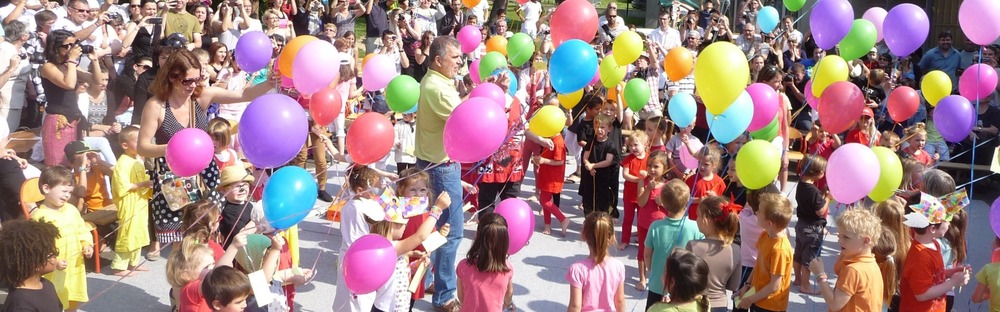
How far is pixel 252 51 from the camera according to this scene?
714cm

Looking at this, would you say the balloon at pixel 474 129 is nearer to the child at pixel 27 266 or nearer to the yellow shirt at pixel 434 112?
the yellow shirt at pixel 434 112

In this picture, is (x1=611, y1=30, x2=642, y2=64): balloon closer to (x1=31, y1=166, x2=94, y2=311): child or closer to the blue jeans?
the blue jeans

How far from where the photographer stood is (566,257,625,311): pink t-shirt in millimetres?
4652

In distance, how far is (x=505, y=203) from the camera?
4.96 m

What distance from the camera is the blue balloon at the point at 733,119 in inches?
225

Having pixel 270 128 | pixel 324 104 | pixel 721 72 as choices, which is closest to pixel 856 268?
pixel 721 72

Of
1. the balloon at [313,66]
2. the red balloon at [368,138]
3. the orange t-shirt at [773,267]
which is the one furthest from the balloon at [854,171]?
the balloon at [313,66]

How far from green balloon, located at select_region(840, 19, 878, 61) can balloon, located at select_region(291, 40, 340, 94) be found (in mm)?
3629

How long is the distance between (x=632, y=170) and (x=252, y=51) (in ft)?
9.85

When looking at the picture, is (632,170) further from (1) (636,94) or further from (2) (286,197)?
(2) (286,197)

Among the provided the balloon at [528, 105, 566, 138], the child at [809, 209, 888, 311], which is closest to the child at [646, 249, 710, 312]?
the child at [809, 209, 888, 311]

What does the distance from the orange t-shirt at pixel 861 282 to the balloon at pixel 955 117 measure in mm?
2326

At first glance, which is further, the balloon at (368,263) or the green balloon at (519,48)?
the green balloon at (519,48)

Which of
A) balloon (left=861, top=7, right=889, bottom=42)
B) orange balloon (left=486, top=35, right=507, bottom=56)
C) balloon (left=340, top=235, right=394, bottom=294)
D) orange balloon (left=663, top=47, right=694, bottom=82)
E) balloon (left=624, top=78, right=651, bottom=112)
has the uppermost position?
balloon (left=861, top=7, right=889, bottom=42)
